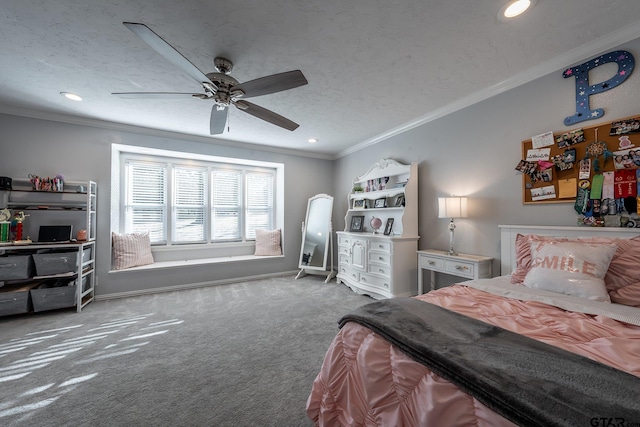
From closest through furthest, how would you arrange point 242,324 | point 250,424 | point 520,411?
point 520,411, point 250,424, point 242,324

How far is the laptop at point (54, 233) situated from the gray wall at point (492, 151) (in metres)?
4.55

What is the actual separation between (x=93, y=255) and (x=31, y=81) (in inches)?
84.3

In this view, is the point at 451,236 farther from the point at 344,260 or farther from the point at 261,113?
the point at 261,113

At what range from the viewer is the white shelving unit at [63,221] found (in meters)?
2.97

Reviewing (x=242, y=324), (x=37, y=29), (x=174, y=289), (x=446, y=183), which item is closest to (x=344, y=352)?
(x=242, y=324)

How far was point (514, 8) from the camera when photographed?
5.32 ft

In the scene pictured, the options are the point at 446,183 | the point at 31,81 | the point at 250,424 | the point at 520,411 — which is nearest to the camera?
the point at 520,411

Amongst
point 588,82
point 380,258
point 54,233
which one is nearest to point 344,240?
point 380,258

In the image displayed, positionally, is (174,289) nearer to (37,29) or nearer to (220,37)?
(37,29)

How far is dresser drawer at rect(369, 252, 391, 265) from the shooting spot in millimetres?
3354

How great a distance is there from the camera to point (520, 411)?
665 millimetres

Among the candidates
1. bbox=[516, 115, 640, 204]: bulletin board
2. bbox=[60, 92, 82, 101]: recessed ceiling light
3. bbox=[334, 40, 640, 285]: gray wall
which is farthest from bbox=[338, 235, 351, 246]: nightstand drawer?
bbox=[60, 92, 82, 101]: recessed ceiling light

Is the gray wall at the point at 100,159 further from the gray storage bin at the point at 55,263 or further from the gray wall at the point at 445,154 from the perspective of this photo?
the gray storage bin at the point at 55,263

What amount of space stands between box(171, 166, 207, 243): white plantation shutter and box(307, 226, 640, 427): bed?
3.95 metres
